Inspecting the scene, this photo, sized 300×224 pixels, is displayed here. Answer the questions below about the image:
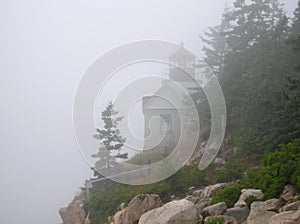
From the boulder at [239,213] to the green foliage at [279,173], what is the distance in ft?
1.45

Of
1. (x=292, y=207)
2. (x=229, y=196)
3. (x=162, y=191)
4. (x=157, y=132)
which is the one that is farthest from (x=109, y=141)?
(x=292, y=207)

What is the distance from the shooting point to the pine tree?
11.2 m

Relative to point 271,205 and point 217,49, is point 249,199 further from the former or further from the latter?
point 217,49

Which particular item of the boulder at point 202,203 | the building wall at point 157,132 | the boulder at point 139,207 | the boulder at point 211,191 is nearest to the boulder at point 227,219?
the boulder at point 202,203

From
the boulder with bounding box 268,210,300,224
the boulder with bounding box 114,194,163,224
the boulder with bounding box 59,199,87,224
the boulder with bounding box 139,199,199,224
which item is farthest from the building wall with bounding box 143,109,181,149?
the boulder with bounding box 268,210,300,224

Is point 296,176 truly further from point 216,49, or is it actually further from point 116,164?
point 216,49

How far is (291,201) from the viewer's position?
5.41 metres

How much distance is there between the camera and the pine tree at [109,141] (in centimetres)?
1125

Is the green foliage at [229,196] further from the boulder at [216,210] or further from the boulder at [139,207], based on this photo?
the boulder at [139,207]

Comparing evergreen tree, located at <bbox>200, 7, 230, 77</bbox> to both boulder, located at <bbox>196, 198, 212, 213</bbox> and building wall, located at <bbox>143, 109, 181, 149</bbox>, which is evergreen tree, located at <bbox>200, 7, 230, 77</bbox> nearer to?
building wall, located at <bbox>143, 109, 181, 149</bbox>

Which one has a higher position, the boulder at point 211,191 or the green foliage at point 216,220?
the boulder at point 211,191

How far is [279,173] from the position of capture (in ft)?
19.9

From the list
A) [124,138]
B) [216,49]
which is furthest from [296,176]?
[216,49]

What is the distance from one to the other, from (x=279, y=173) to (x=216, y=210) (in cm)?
120
